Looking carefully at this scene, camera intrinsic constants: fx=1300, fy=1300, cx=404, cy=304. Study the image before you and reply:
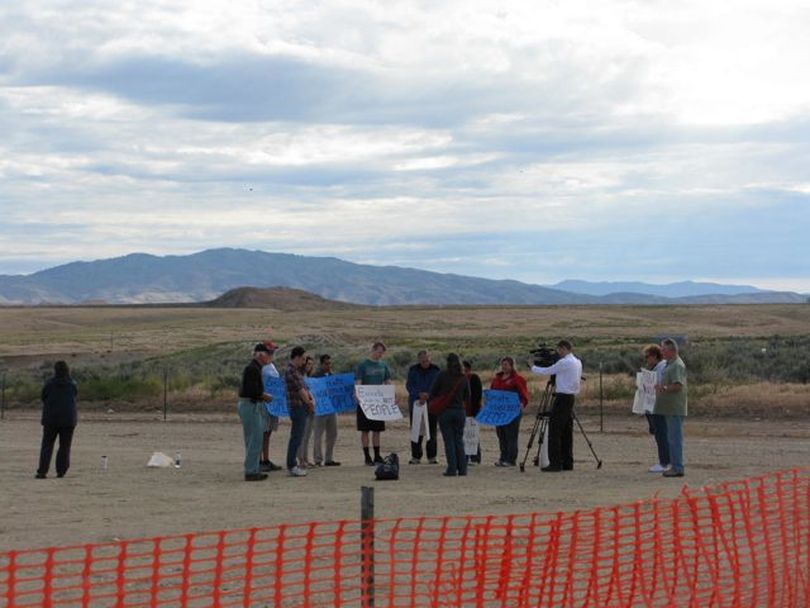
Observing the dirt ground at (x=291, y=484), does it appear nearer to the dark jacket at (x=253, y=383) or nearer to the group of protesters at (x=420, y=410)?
the group of protesters at (x=420, y=410)

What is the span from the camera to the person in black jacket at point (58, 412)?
16.7 m

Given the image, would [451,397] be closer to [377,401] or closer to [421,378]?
[421,378]

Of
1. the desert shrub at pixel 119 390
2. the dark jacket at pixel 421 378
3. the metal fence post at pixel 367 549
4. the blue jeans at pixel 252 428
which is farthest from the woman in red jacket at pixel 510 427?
the desert shrub at pixel 119 390

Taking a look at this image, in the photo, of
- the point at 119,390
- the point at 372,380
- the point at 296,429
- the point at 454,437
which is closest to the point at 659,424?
the point at 454,437

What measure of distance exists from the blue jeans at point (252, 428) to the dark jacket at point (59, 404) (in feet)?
7.65

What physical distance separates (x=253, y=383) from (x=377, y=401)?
2.71 m

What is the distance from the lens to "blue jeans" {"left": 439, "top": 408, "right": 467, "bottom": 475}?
16.4 m

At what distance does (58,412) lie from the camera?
54.6ft

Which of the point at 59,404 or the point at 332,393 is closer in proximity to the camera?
the point at 59,404

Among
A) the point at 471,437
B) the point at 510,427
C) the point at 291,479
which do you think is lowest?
the point at 291,479

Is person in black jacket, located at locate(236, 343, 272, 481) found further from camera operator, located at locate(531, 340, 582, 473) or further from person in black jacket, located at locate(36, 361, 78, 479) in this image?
Result: camera operator, located at locate(531, 340, 582, 473)

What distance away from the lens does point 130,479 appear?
17.1 metres

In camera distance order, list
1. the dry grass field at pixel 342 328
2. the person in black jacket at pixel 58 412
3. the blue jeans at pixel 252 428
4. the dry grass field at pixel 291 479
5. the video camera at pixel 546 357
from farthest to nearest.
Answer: the dry grass field at pixel 342 328 < the video camera at pixel 546 357 < the person in black jacket at pixel 58 412 < the blue jeans at pixel 252 428 < the dry grass field at pixel 291 479

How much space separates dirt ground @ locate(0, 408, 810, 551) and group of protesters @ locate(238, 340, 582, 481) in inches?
12.4
